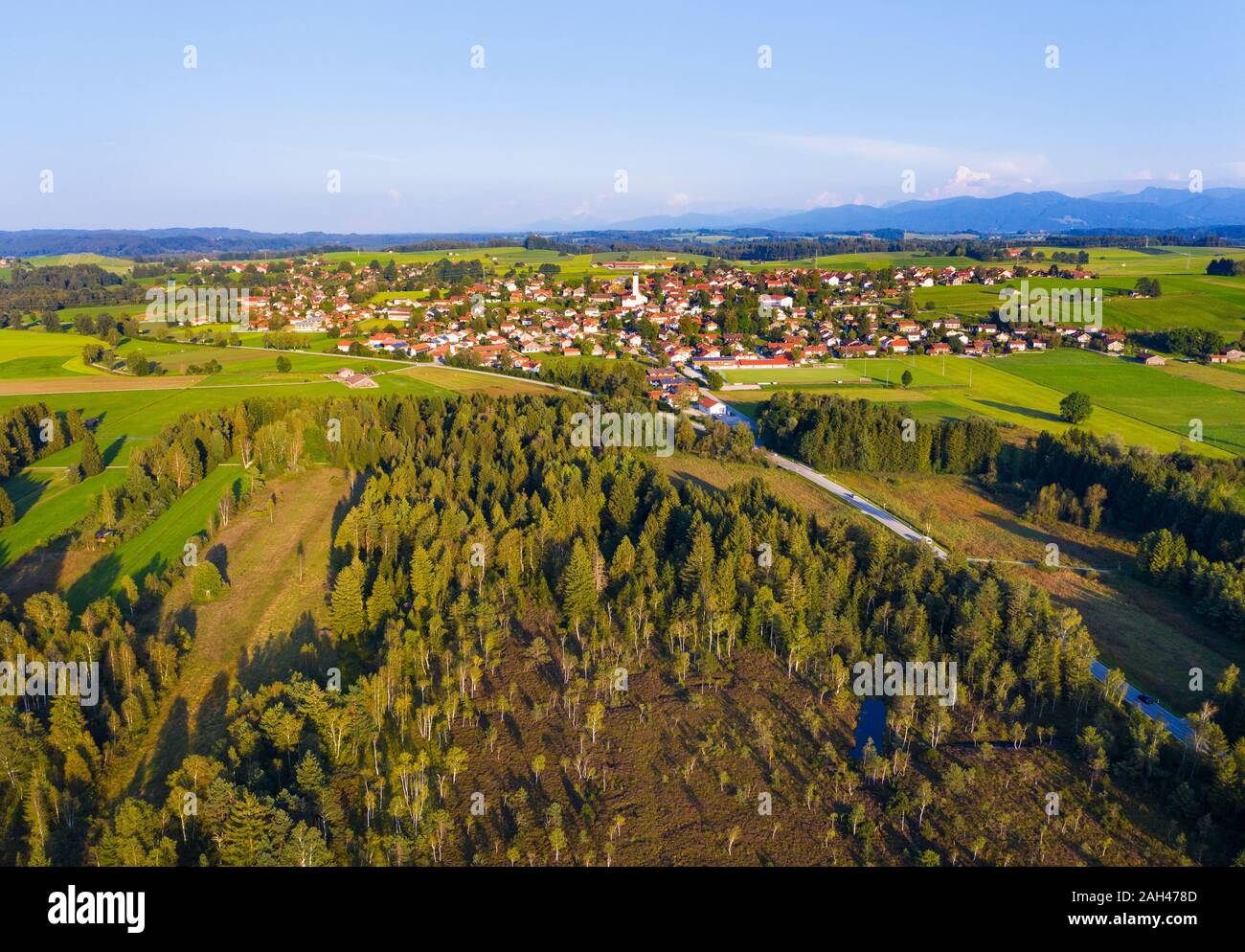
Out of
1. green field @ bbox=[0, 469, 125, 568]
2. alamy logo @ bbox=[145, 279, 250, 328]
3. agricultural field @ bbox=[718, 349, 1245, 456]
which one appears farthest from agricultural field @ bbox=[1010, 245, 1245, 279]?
green field @ bbox=[0, 469, 125, 568]

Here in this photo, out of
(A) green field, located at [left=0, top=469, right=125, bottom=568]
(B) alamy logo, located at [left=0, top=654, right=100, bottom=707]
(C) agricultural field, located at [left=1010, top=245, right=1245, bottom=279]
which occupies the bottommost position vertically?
(B) alamy logo, located at [left=0, top=654, right=100, bottom=707]

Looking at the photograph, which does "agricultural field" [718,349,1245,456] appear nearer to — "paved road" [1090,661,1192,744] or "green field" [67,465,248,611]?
"paved road" [1090,661,1192,744]

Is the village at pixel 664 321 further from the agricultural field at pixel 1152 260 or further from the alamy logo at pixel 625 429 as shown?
the agricultural field at pixel 1152 260

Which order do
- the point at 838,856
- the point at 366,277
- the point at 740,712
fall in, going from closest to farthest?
the point at 838,856, the point at 740,712, the point at 366,277

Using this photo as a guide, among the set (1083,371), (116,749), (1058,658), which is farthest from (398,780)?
(1083,371)
